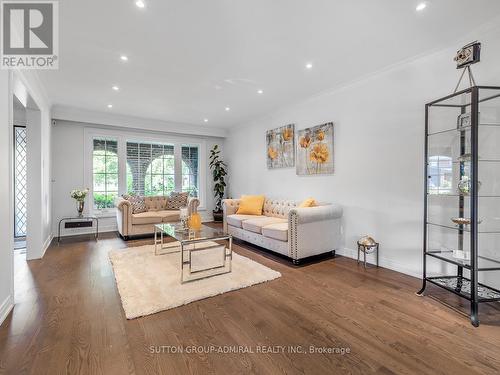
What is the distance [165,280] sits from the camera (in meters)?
2.83

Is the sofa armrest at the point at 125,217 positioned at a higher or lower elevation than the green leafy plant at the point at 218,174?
lower

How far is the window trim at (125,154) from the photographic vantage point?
552 cm

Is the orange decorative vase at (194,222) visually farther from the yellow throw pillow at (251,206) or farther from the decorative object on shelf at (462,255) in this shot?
the decorative object on shelf at (462,255)

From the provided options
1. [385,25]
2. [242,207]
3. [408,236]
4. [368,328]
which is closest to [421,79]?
[385,25]

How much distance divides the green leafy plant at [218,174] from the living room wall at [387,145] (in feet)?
9.83

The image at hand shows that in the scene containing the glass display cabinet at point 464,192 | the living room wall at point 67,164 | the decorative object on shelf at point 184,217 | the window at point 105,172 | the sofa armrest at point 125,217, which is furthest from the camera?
the window at point 105,172

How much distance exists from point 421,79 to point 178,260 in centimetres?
393

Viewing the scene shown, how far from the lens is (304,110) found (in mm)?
4609

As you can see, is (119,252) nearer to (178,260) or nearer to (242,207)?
(178,260)

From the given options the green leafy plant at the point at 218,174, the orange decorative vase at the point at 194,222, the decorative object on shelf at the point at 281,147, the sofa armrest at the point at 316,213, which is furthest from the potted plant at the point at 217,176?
the sofa armrest at the point at 316,213

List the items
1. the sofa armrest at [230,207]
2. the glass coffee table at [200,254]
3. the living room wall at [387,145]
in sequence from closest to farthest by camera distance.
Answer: the living room wall at [387,145] → the glass coffee table at [200,254] → the sofa armrest at [230,207]

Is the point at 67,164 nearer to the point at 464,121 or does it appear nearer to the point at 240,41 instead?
the point at 240,41

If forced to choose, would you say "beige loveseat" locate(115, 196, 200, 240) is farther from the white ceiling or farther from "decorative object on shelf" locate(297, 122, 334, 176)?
"decorative object on shelf" locate(297, 122, 334, 176)

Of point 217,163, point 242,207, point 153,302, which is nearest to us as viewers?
point 153,302
